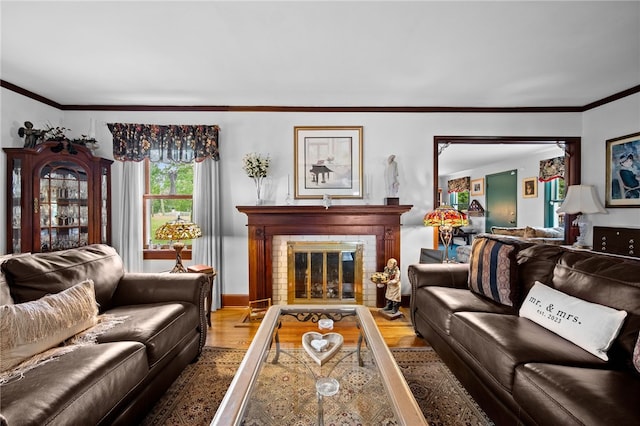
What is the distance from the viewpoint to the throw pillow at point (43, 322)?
1.36m

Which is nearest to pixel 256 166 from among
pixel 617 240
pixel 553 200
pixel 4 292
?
pixel 4 292

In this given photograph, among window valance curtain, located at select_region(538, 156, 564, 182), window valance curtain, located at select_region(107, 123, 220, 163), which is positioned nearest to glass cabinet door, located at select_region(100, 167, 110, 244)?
window valance curtain, located at select_region(107, 123, 220, 163)

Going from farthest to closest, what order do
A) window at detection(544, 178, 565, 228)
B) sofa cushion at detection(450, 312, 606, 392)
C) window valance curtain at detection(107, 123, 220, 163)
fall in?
window at detection(544, 178, 565, 228), window valance curtain at detection(107, 123, 220, 163), sofa cushion at detection(450, 312, 606, 392)

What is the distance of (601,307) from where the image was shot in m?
1.56

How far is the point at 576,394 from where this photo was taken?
1158 mm

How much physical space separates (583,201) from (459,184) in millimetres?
6520

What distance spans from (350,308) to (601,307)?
1.46m

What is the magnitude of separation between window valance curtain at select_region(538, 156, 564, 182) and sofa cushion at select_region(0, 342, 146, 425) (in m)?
7.07

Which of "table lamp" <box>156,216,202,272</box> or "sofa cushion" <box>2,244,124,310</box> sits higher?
"table lamp" <box>156,216,202,272</box>

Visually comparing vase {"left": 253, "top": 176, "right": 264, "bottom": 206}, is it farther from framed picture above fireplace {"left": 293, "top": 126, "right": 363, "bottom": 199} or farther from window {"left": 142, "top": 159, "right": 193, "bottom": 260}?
window {"left": 142, "top": 159, "right": 193, "bottom": 260}

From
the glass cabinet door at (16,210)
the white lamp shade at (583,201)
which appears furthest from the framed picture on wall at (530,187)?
the glass cabinet door at (16,210)

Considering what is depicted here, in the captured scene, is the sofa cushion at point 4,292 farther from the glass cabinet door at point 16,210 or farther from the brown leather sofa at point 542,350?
the brown leather sofa at point 542,350

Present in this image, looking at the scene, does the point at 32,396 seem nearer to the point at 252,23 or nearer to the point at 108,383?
the point at 108,383

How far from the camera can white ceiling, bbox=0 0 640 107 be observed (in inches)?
76.6
